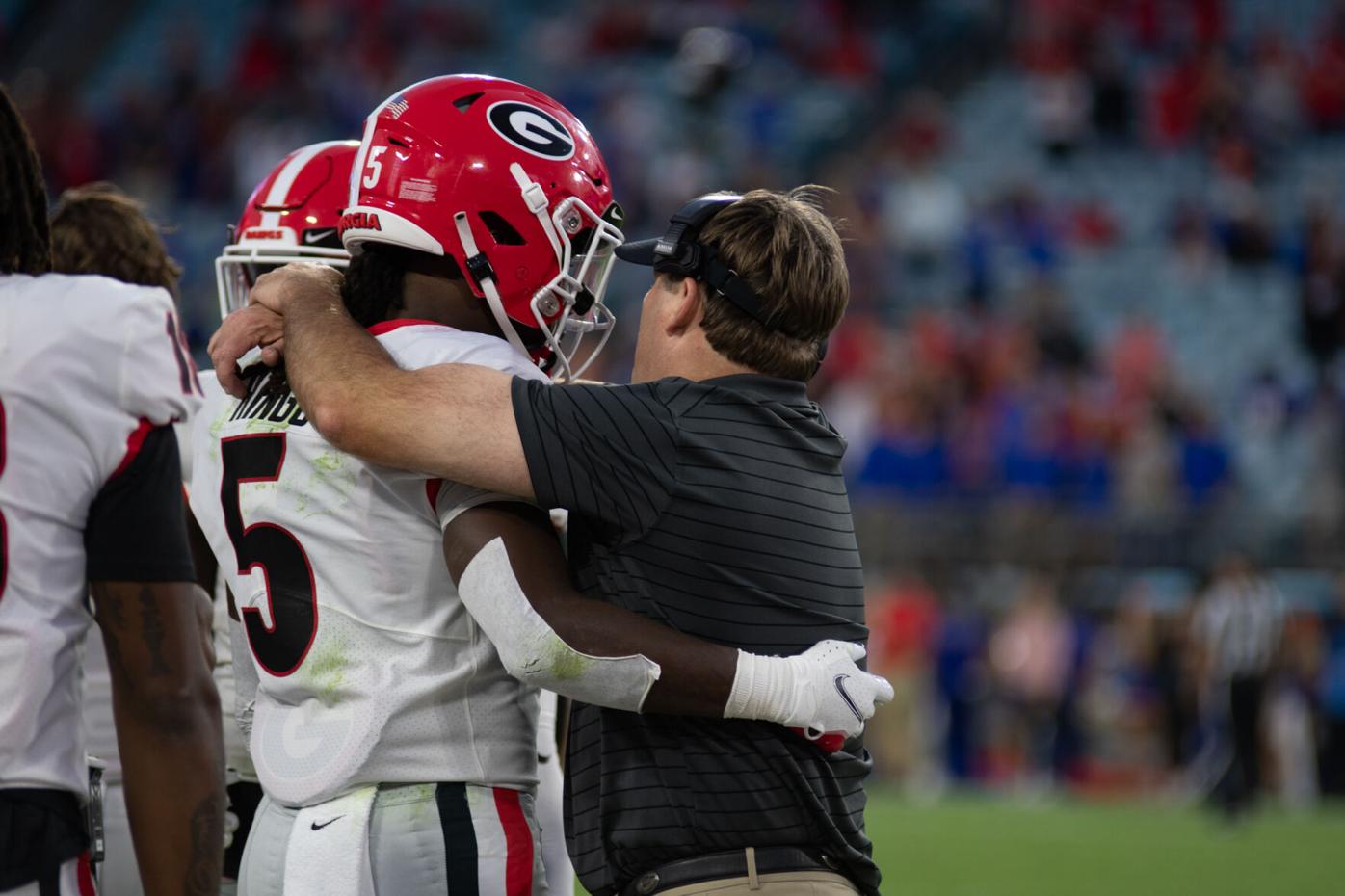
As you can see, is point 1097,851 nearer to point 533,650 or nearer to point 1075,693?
point 1075,693

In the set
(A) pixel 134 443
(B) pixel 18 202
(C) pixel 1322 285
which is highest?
(C) pixel 1322 285

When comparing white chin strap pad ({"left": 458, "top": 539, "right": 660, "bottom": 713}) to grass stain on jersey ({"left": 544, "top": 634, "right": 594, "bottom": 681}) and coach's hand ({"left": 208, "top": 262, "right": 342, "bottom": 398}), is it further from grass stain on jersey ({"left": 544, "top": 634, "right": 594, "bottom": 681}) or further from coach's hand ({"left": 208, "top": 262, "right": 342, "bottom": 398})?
coach's hand ({"left": 208, "top": 262, "right": 342, "bottom": 398})

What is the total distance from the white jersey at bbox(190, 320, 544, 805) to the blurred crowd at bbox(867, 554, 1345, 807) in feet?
42.2

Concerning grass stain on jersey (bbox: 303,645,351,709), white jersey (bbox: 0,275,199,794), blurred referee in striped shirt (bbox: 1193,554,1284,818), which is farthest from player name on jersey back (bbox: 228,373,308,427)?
blurred referee in striped shirt (bbox: 1193,554,1284,818)

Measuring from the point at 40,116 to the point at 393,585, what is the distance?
56.9ft

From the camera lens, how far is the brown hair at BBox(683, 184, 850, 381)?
9.23 ft

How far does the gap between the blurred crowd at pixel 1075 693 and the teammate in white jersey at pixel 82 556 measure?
13.0 metres

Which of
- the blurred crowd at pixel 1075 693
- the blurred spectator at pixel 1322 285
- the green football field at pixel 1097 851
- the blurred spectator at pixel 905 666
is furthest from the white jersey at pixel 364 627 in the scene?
the blurred spectator at pixel 1322 285

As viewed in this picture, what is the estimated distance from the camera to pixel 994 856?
433 inches

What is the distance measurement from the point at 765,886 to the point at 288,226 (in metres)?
1.93

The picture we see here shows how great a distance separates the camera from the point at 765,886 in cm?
269

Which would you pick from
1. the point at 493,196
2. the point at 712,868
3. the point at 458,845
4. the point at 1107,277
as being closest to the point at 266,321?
the point at 493,196

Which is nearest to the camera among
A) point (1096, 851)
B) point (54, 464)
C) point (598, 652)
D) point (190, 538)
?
point (54, 464)

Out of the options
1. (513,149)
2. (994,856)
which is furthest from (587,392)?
(994,856)
